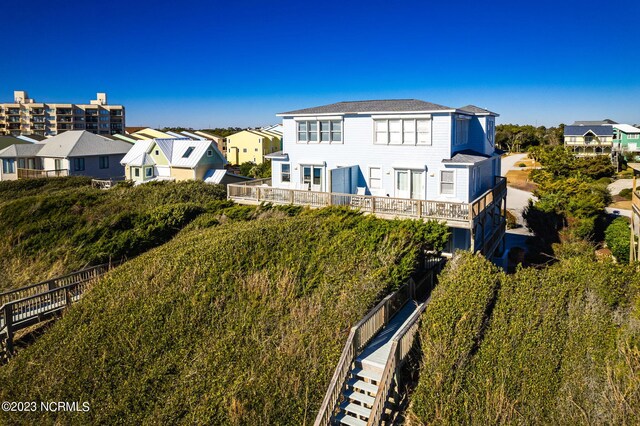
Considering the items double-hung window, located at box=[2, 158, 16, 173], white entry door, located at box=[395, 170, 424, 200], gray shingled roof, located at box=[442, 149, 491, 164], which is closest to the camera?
gray shingled roof, located at box=[442, 149, 491, 164]

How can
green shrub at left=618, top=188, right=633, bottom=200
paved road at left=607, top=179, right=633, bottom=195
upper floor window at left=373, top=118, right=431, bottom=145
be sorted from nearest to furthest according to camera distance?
upper floor window at left=373, top=118, right=431, bottom=145, green shrub at left=618, top=188, right=633, bottom=200, paved road at left=607, top=179, right=633, bottom=195

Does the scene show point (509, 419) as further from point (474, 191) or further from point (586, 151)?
point (586, 151)

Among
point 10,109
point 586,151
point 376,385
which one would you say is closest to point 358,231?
point 376,385

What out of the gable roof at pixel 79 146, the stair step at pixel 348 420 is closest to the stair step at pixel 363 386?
the stair step at pixel 348 420

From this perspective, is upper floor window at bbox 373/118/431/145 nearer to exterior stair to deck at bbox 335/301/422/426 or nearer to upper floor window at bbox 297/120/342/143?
upper floor window at bbox 297/120/342/143

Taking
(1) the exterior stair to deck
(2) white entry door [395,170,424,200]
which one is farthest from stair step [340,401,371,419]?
(2) white entry door [395,170,424,200]
